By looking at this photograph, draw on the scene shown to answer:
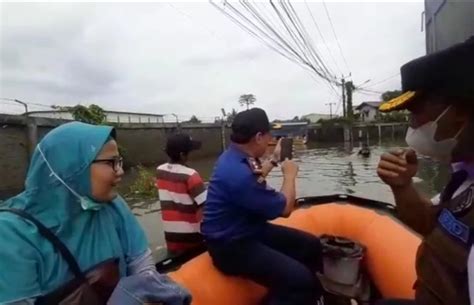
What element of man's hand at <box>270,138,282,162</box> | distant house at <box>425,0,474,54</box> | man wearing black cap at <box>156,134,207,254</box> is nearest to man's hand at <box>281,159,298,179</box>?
man's hand at <box>270,138,282,162</box>

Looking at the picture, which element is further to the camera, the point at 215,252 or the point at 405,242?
the point at 405,242

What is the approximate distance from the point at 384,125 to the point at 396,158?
3782 centimetres

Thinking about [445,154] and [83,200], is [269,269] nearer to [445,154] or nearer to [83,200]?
[83,200]

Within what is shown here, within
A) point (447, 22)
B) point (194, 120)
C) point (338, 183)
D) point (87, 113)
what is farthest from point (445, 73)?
point (194, 120)

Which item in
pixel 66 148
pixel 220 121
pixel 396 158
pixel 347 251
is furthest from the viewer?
pixel 220 121

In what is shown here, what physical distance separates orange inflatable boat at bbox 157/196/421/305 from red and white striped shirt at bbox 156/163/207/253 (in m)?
0.66

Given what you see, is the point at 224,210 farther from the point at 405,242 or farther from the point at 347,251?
the point at 405,242

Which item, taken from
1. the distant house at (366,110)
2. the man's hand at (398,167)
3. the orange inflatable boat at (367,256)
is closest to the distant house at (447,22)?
the man's hand at (398,167)

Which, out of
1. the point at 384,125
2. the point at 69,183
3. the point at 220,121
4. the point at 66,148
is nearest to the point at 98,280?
the point at 69,183

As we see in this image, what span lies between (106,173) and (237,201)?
2.74 ft

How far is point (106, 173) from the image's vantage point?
139cm

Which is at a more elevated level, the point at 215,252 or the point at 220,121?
the point at 220,121

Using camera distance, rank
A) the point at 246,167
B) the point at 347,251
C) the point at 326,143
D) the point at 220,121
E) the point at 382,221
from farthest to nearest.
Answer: the point at 326,143 → the point at 220,121 → the point at 382,221 → the point at 347,251 → the point at 246,167

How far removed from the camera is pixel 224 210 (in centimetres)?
214
